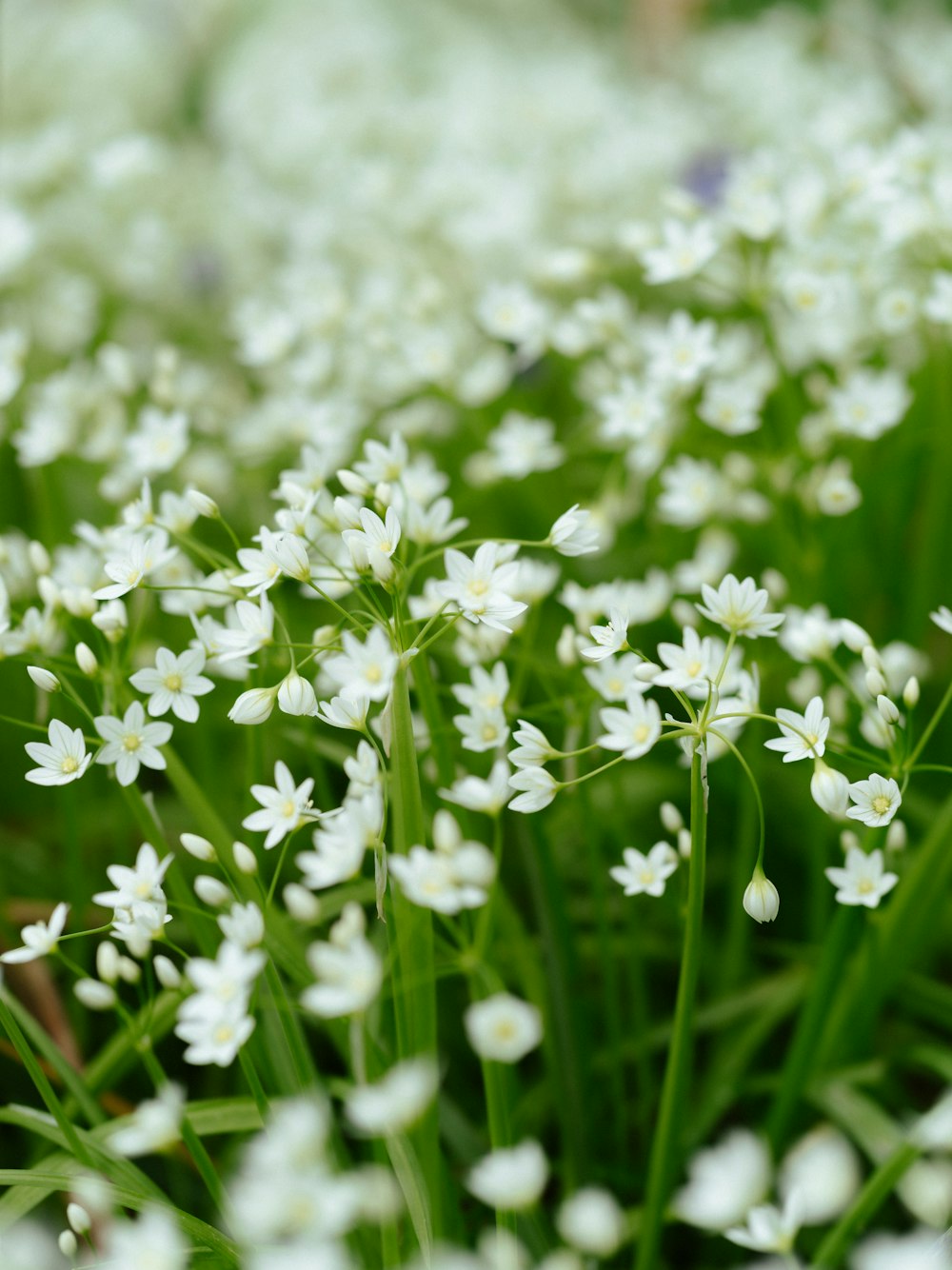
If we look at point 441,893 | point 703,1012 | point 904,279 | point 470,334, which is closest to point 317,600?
point 470,334

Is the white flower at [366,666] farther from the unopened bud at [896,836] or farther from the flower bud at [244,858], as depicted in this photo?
the unopened bud at [896,836]

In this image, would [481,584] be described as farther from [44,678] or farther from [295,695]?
[44,678]

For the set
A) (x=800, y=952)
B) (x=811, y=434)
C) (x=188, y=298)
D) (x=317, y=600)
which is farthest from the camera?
(x=188, y=298)

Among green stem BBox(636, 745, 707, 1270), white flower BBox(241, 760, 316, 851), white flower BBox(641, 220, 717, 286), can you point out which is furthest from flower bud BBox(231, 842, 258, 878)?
white flower BBox(641, 220, 717, 286)

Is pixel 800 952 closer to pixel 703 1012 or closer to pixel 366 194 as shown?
pixel 703 1012

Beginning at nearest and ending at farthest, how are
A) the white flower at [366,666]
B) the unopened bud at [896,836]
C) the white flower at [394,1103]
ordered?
the white flower at [394,1103] → the white flower at [366,666] → the unopened bud at [896,836]

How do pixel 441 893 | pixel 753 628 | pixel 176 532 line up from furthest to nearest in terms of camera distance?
pixel 176 532, pixel 753 628, pixel 441 893

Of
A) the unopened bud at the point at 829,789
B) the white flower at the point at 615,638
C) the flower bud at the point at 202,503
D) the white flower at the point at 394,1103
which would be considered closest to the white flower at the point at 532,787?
the white flower at the point at 615,638
